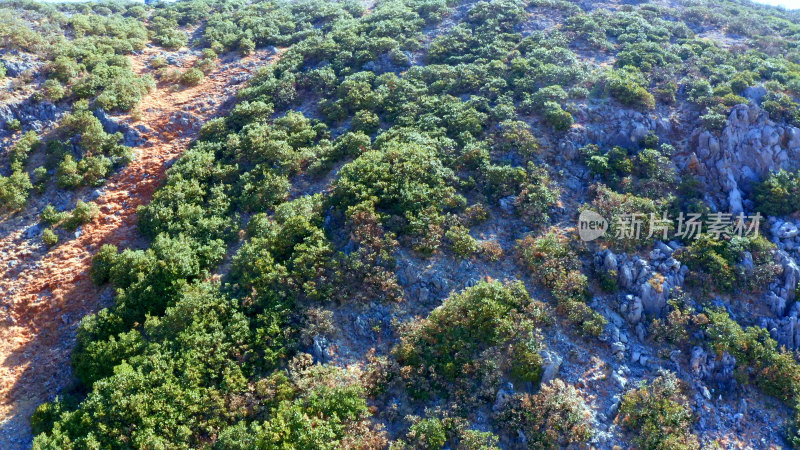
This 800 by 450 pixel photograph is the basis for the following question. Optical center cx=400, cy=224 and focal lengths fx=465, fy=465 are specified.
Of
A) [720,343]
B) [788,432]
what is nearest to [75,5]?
[720,343]

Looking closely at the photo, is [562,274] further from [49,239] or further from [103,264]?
[49,239]

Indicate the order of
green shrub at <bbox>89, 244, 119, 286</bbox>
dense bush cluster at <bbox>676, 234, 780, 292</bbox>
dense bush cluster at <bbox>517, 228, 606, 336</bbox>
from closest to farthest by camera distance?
dense bush cluster at <bbox>517, 228, 606, 336</bbox>, dense bush cluster at <bbox>676, 234, 780, 292</bbox>, green shrub at <bbox>89, 244, 119, 286</bbox>

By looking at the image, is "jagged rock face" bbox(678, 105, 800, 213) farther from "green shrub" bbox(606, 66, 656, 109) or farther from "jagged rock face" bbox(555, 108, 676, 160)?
"green shrub" bbox(606, 66, 656, 109)

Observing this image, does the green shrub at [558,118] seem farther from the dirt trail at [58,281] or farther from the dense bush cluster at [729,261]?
the dirt trail at [58,281]

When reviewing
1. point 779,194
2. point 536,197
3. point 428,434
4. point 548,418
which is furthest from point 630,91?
point 428,434

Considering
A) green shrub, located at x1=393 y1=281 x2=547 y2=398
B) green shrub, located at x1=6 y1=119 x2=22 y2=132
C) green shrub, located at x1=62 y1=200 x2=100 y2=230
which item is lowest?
green shrub, located at x1=393 y1=281 x2=547 y2=398

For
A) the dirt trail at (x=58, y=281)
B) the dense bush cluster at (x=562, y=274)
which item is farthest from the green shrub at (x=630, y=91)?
the dirt trail at (x=58, y=281)

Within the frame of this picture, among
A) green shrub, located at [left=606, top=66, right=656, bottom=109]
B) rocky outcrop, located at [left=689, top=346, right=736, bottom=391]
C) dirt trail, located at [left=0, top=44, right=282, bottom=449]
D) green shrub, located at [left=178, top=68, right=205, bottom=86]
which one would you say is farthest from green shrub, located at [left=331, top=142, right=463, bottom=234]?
green shrub, located at [left=178, top=68, right=205, bottom=86]
